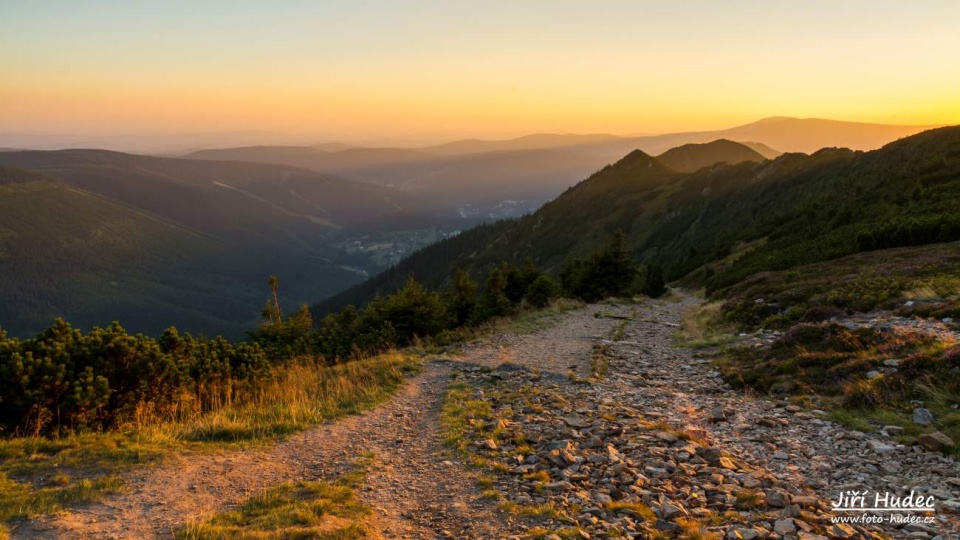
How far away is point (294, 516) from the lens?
6.82 m

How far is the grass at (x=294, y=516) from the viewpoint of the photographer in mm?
6336

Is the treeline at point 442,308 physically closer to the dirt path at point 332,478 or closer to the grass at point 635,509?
the dirt path at point 332,478

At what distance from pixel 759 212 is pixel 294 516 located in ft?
318

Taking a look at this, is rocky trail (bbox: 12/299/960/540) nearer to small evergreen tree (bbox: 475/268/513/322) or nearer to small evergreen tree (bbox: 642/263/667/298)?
small evergreen tree (bbox: 475/268/513/322)

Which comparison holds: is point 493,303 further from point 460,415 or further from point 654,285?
point 654,285

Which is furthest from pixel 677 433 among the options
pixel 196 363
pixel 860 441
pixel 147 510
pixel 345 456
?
pixel 196 363

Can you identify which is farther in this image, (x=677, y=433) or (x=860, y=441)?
(x=677, y=433)

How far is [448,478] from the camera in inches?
335

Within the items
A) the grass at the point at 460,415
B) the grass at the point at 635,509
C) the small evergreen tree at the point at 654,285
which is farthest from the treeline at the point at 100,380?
the small evergreen tree at the point at 654,285

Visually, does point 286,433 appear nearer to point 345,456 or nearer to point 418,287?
point 345,456

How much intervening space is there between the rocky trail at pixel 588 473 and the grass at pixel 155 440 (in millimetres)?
432

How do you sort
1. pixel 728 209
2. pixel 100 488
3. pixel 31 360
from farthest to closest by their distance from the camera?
pixel 728 209 < pixel 31 360 < pixel 100 488

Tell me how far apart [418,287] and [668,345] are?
526 inches

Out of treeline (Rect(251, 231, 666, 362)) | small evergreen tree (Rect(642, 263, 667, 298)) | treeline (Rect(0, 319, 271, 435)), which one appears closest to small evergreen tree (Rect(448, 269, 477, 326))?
treeline (Rect(251, 231, 666, 362))
